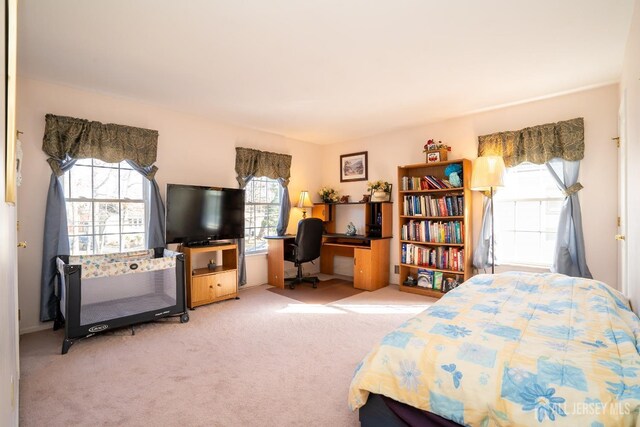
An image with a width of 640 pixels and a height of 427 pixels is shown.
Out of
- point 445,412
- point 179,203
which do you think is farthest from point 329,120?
point 445,412

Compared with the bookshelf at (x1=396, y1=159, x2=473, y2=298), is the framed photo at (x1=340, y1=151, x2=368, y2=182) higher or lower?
higher

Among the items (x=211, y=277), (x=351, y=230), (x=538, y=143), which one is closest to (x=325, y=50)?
(x=538, y=143)

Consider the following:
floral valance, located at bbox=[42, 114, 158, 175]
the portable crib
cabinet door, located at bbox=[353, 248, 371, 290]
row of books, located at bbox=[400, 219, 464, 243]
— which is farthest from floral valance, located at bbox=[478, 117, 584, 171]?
floral valance, located at bbox=[42, 114, 158, 175]

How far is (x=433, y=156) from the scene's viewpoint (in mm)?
4293

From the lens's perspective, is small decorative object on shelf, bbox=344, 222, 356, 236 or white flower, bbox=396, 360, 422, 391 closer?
white flower, bbox=396, 360, 422, 391

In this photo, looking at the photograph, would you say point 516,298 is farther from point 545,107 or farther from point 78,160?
point 78,160

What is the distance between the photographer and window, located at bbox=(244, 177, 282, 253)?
4902 mm

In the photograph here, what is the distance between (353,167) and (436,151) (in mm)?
1565

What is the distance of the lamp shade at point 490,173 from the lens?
3.48 meters

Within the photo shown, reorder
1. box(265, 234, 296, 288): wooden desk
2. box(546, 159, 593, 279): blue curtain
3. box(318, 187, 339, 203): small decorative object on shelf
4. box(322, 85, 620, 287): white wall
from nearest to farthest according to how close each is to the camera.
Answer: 1. box(322, 85, 620, 287): white wall
2. box(546, 159, 593, 279): blue curtain
3. box(265, 234, 296, 288): wooden desk
4. box(318, 187, 339, 203): small decorative object on shelf

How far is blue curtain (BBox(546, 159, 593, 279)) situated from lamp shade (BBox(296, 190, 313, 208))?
3392 millimetres

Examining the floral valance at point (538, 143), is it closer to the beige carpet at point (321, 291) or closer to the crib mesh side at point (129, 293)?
the beige carpet at point (321, 291)

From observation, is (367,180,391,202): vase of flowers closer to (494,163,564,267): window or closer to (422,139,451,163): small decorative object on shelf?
(422,139,451,163): small decorative object on shelf

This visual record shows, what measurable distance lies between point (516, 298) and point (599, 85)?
2.78 metres
